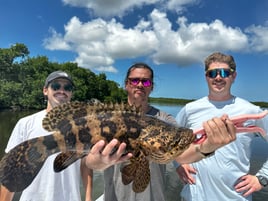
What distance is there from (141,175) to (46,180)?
175 centimetres

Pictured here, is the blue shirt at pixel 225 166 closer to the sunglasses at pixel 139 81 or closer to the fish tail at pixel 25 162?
the sunglasses at pixel 139 81

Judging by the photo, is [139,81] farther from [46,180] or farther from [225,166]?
[46,180]

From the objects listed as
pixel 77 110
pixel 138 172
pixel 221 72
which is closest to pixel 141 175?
pixel 138 172

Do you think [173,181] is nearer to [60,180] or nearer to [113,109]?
[60,180]

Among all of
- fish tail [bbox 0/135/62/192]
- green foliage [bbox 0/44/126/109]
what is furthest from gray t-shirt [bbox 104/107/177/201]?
green foliage [bbox 0/44/126/109]

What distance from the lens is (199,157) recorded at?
12.3 feet

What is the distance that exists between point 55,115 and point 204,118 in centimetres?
238

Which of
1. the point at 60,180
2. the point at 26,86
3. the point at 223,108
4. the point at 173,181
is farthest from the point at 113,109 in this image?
the point at 26,86

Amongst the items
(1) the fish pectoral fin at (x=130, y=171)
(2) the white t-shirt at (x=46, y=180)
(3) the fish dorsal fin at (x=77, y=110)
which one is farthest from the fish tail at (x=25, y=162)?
(2) the white t-shirt at (x=46, y=180)

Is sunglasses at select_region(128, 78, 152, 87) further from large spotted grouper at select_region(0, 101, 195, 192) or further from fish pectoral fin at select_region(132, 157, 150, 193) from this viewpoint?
fish pectoral fin at select_region(132, 157, 150, 193)

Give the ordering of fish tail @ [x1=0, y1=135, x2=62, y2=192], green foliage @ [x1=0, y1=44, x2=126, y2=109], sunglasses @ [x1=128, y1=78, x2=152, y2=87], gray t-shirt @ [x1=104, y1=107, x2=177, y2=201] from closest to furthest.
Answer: fish tail @ [x1=0, y1=135, x2=62, y2=192], gray t-shirt @ [x1=104, y1=107, x2=177, y2=201], sunglasses @ [x1=128, y1=78, x2=152, y2=87], green foliage @ [x1=0, y1=44, x2=126, y2=109]

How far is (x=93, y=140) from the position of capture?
3250 millimetres

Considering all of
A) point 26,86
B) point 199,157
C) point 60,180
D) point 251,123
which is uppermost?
point 26,86

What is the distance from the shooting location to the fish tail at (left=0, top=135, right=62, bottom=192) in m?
3.16
